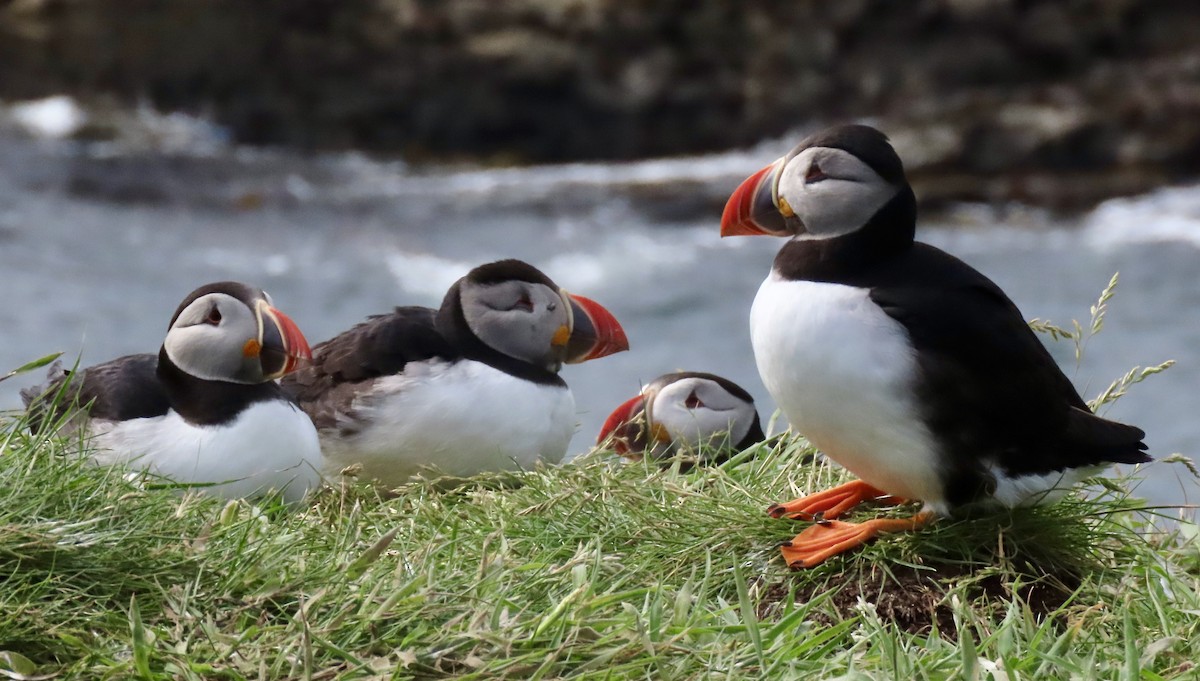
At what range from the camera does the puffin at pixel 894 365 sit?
2898 millimetres

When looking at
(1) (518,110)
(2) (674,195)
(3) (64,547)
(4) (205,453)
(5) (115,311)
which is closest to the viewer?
(3) (64,547)

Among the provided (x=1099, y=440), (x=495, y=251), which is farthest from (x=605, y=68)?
(x=1099, y=440)

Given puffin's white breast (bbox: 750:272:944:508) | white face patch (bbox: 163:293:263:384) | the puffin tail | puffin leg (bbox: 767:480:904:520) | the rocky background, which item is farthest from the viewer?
the rocky background

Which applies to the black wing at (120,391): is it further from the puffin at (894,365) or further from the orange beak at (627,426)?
the puffin at (894,365)

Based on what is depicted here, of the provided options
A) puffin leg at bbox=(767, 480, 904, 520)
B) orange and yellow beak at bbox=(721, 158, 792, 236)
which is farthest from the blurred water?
orange and yellow beak at bbox=(721, 158, 792, 236)

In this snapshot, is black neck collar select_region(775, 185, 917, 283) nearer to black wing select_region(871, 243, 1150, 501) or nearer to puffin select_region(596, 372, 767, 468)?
black wing select_region(871, 243, 1150, 501)

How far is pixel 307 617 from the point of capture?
2342 mm

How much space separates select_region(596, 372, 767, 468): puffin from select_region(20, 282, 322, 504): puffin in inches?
42.9

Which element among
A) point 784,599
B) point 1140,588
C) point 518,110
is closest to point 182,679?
point 784,599

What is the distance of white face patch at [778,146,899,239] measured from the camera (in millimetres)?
3033

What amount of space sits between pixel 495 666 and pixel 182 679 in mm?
478

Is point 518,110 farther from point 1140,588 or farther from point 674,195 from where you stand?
point 1140,588

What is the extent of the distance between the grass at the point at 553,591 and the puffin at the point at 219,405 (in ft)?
0.98

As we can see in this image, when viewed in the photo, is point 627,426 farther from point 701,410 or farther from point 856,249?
point 856,249
